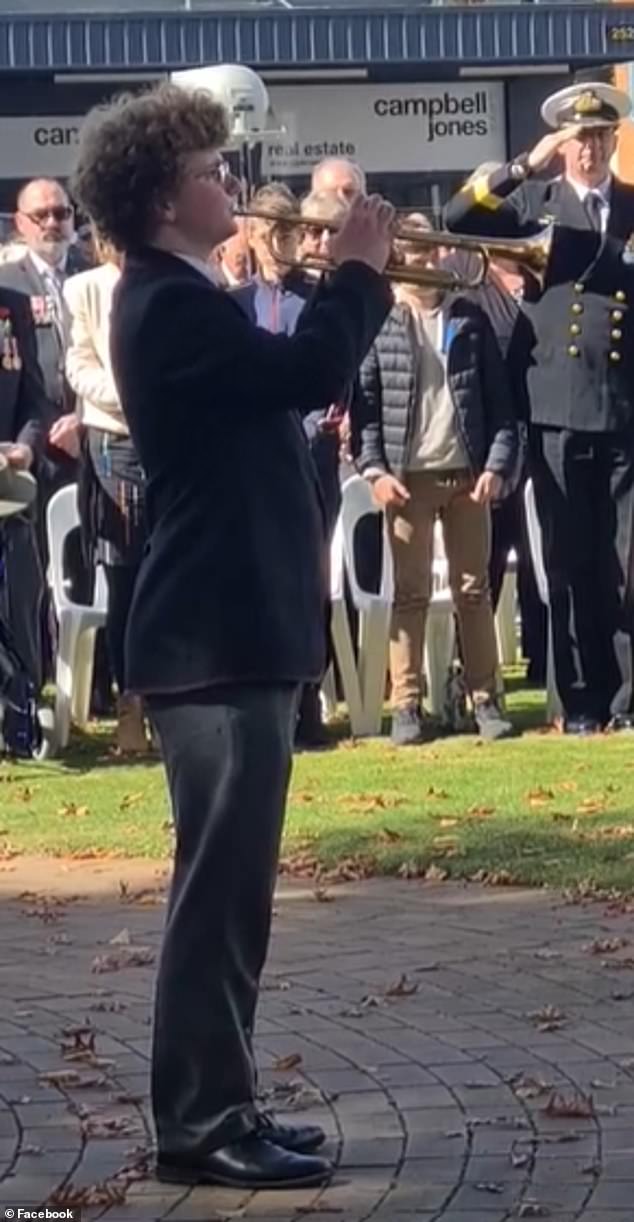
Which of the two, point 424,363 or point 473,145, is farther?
point 473,145

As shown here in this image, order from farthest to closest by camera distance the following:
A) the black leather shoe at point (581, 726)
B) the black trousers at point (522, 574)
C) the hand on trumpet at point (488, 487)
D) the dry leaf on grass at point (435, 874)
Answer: the black trousers at point (522, 574) → the black leather shoe at point (581, 726) → the hand on trumpet at point (488, 487) → the dry leaf on grass at point (435, 874)

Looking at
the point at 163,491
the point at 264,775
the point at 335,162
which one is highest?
the point at 335,162

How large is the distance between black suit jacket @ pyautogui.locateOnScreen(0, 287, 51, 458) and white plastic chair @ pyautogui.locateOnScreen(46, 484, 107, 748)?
32cm

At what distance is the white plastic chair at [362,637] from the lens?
12.3 meters

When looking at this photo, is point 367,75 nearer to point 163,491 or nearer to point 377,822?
point 377,822

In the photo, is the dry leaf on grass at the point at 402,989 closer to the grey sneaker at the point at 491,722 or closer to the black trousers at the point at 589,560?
the grey sneaker at the point at 491,722

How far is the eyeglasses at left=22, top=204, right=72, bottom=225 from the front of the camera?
506 inches

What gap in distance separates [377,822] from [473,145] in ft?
44.2

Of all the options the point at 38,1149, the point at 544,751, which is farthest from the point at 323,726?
the point at 38,1149

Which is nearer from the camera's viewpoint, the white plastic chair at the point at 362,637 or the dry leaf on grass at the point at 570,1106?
the dry leaf on grass at the point at 570,1106

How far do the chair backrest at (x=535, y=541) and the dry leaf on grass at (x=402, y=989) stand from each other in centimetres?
523

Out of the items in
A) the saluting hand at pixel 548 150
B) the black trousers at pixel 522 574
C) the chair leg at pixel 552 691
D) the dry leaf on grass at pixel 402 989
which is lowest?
the dry leaf on grass at pixel 402 989

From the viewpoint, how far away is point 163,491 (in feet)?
17.7

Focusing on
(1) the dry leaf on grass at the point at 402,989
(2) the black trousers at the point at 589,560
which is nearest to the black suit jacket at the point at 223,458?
(1) the dry leaf on grass at the point at 402,989
